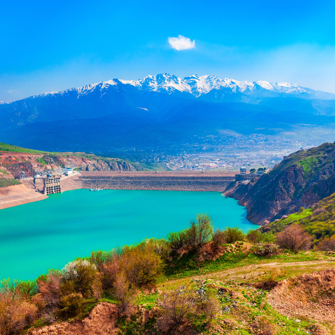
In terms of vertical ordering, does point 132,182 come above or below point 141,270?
below

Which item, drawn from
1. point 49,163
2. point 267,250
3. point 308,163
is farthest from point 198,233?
point 49,163

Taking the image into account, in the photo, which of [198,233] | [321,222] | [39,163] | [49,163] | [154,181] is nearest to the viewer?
[198,233]

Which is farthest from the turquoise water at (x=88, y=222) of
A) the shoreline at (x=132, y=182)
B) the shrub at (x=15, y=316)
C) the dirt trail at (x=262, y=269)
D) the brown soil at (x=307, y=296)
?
the brown soil at (x=307, y=296)

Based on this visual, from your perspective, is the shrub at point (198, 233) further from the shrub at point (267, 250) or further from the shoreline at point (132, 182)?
the shoreline at point (132, 182)

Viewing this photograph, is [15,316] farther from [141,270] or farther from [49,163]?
[49,163]

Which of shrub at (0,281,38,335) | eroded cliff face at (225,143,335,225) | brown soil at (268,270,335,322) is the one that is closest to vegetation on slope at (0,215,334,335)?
shrub at (0,281,38,335)

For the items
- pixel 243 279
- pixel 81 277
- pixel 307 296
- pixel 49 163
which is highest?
pixel 49 163

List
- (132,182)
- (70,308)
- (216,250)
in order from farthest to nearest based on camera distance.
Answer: (132,182) → (216,250) → (70,308)

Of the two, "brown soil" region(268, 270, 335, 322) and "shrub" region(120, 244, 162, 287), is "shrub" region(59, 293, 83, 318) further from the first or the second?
"brown soil" region(268, 270, 335, 322)
